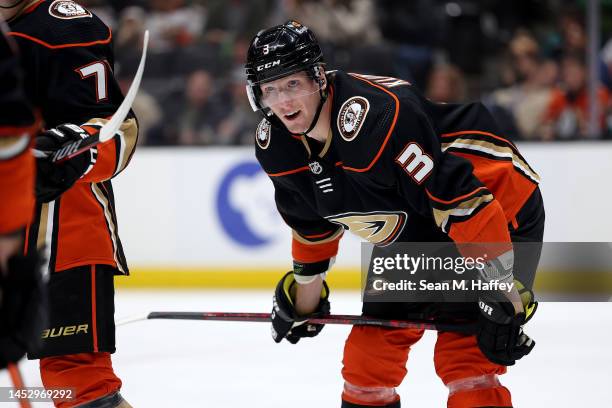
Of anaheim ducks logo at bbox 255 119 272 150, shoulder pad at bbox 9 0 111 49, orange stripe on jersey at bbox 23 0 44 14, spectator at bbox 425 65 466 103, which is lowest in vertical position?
spectator at bbox 425 65 466 103

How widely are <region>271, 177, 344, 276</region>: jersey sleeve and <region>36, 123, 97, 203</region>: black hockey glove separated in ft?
2.15

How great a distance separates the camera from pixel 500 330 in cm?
220

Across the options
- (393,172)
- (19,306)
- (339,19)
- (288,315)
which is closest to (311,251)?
(288,315)

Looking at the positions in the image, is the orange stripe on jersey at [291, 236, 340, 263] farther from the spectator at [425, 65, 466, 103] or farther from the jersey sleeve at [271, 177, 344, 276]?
the spectator at [425, 65, 466, 103]

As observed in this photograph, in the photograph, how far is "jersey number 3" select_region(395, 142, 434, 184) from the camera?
216 cm

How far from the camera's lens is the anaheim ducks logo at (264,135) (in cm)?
240

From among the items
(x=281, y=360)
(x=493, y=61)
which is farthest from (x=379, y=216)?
(x=493, y=61)

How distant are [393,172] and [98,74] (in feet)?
2.35

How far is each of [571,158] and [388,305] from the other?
2.72 meters

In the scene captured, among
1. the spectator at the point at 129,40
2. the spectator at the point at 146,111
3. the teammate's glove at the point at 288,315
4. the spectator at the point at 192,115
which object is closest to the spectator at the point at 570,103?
the spectator at the point at 192,115

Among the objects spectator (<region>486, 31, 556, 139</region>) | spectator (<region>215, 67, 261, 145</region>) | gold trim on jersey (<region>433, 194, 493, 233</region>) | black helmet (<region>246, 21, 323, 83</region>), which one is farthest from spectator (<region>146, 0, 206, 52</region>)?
gold trim on jersey (<region>433, 194, 493, 233</region>)

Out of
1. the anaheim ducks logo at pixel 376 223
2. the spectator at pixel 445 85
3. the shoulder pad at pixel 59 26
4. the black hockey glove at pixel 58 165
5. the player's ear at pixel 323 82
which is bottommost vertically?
the spectator at pixel 445 85

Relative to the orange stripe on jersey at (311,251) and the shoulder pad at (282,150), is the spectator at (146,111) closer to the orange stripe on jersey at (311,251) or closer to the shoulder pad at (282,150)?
the orange stripe on jersey at (311,251)

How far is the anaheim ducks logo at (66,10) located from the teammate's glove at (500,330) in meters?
1.16
